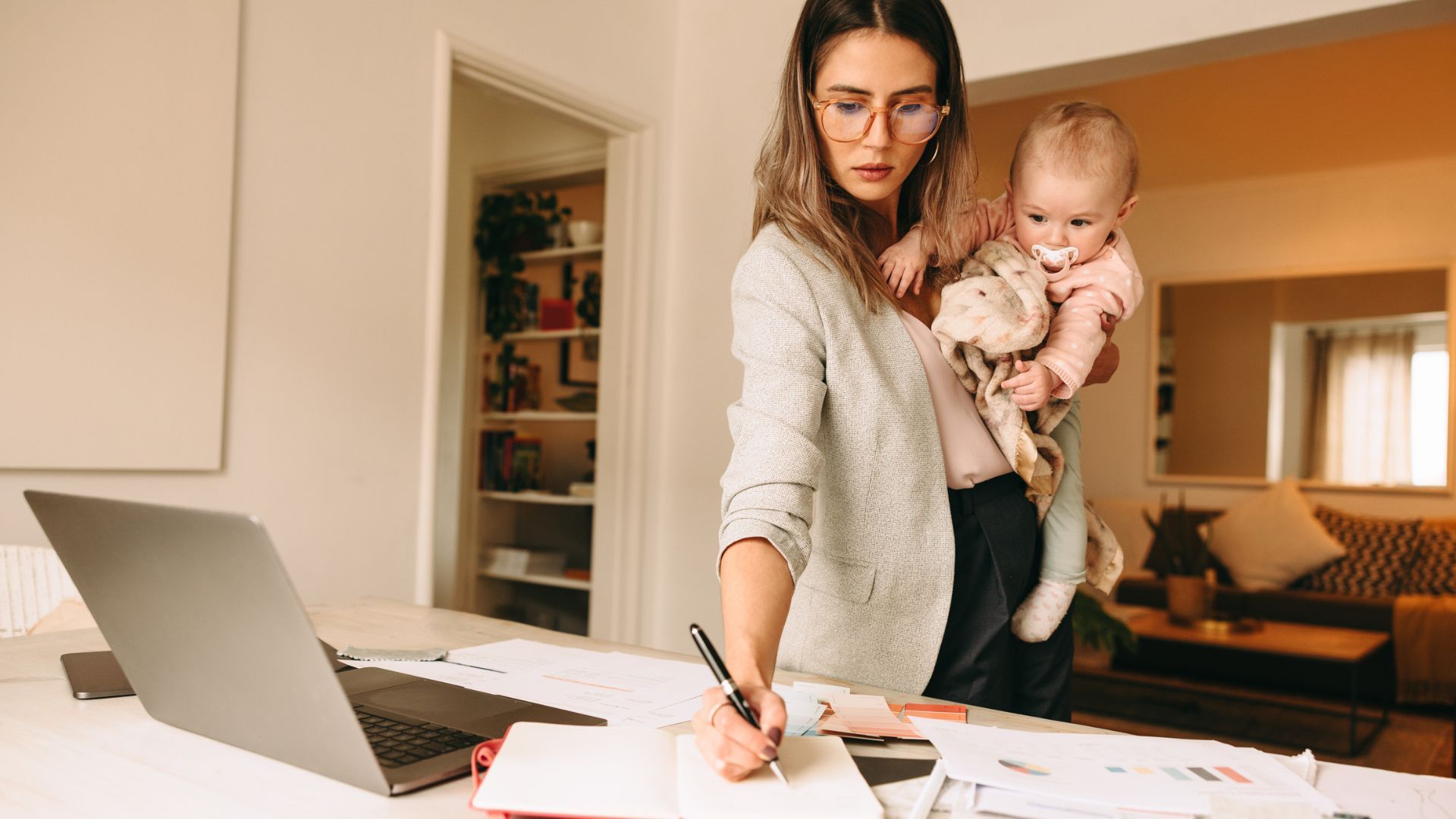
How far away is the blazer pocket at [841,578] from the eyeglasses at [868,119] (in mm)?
479

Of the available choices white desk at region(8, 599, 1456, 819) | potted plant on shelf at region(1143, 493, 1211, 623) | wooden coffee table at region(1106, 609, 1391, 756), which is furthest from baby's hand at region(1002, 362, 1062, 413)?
potted plant on shelf at region(1143, 493, 1211, 623)

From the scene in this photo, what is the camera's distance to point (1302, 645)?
4.12 meters

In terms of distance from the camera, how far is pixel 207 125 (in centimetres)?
230

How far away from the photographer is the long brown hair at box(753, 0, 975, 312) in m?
1.14

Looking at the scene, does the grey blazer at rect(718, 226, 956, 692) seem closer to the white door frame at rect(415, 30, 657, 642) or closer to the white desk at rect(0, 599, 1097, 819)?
the white desk at rect(0, 599, 1097, 819)

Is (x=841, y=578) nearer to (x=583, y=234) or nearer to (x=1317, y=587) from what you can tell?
(x=583, y=234)

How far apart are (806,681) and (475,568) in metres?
3.83

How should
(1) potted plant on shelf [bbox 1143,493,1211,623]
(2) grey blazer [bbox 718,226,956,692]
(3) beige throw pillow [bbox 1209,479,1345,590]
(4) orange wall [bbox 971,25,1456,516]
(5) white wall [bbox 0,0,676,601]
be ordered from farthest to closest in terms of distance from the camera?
(3) beige throw pillow [bbox 1209,479,1345,590], (4) orange wall [bbox 971,25,1456,516], (1) potted plant on shelf [bbox 1143,493,1211,623], (5) white wall [bbox 0,0,676,601], (2) grey blazer [bbox 718,226,956,692]

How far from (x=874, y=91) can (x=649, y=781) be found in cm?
77

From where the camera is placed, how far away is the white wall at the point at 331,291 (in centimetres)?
241

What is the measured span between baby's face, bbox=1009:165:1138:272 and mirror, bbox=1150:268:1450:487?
5.37 m

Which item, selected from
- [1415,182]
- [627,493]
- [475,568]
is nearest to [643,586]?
[627,493]

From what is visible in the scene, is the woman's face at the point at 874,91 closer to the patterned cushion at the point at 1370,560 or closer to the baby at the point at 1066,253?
the baby at the point at 1066,253

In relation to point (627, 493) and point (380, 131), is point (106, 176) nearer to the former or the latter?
point (380, 131)
